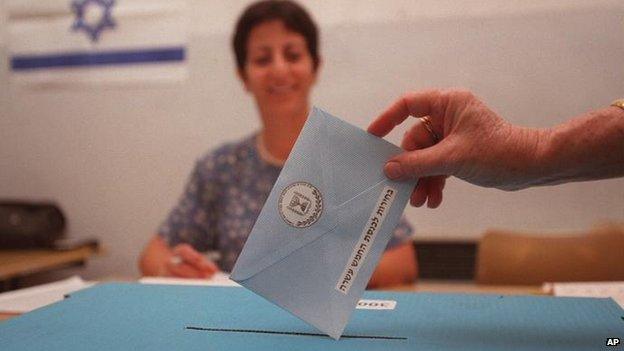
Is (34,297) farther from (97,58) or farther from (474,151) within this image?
(97,58)

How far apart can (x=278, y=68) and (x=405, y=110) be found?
113 centimetres

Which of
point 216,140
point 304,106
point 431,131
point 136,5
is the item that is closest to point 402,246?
point 304,106

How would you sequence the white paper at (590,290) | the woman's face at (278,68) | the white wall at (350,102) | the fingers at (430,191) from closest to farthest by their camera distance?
the fingers at (430,191), the white paper at (590,290), the woman's face at (278,68), the white wall at (350,102)

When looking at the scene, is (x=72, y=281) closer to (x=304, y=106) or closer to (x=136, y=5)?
(x=304, y=106)

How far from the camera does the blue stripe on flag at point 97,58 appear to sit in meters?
2.68

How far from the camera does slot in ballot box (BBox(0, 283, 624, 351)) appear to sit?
74 centimetres

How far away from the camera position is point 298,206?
767 mm

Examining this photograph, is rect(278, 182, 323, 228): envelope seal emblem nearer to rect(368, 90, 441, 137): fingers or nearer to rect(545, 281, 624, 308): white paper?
rect(368, 90, 441, 137): fingers

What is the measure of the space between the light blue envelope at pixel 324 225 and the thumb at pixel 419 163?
14 millimetres

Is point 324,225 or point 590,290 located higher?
point 590,290

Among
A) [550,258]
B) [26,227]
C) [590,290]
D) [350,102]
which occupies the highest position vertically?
[350,102]

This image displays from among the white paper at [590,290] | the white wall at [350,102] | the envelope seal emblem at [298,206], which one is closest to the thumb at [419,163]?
the envelope seal emblem at [298,206]

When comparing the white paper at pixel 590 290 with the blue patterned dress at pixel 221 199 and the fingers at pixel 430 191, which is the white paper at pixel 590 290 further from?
the blue patterned dress at pixel 221 199

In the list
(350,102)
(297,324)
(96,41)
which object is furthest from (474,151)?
(96,41)
